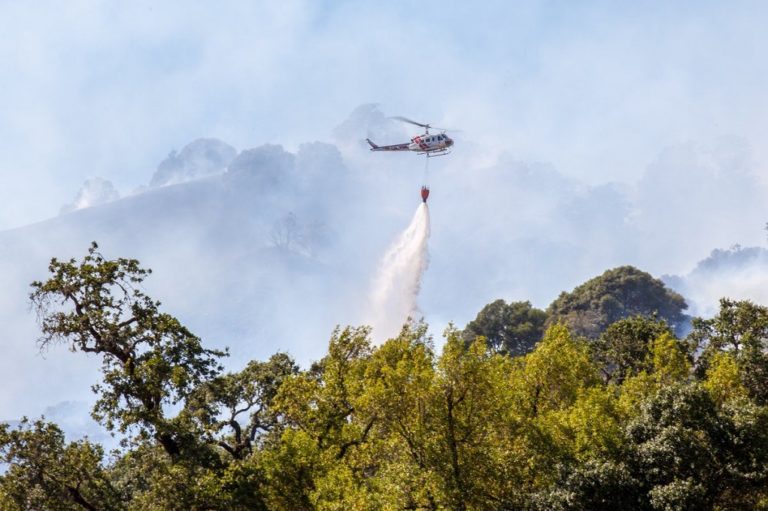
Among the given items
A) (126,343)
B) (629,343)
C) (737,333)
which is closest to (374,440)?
(126,343)

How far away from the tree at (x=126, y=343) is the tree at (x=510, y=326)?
111773 millimetres

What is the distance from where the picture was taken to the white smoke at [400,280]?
111812 mm

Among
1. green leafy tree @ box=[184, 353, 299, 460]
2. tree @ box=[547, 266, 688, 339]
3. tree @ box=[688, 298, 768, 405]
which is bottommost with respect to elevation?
green leafy tree @ box=[184, 353, 299, 460]

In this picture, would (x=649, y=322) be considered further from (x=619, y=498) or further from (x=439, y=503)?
(x=439, y=503)

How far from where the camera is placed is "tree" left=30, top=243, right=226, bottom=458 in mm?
31188

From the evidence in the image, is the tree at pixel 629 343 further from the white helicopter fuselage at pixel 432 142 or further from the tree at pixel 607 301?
the tree at pixel 607 301

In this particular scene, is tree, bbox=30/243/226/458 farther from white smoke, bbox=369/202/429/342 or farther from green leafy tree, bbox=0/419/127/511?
white smoke, bbox=369/202/429/342

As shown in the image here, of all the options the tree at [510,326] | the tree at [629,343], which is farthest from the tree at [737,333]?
the tree at [510,326]

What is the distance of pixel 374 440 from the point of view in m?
32.1

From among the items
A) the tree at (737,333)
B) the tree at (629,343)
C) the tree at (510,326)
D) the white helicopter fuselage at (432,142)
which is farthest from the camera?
the tree at (510,326)

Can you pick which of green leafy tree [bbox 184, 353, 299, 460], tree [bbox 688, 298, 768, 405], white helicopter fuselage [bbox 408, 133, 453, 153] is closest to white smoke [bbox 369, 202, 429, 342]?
white helicopter fuselage [bbox 408, 133, 453, 153]

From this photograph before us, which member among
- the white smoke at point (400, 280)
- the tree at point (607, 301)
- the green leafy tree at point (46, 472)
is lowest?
the green leafy tree at point (46, 472)

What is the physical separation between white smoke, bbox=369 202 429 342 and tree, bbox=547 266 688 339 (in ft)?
128

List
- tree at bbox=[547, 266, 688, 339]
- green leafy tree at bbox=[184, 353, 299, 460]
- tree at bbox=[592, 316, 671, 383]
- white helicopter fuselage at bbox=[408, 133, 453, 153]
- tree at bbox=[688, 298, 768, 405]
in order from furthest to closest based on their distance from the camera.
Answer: tree at bbox=[547, 266, 688, 339] → white helicopter fuselage at bbox=[408, 133, 453, 153] → tree at bbox=[592, 316, 671, 383] → tree at bbox=[688, 298, 768, 405] → green leafy tree at bbox=[184, 353, 299, 460]
